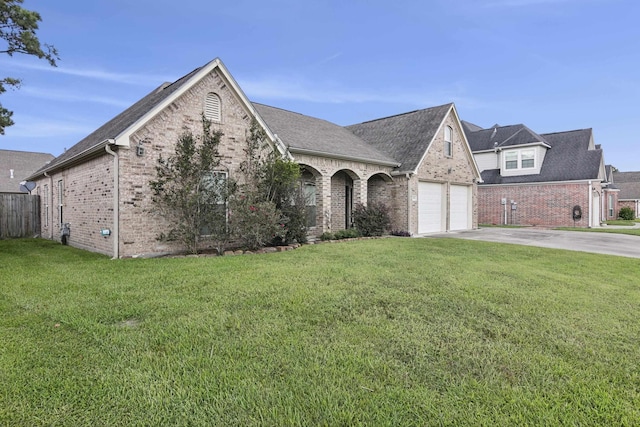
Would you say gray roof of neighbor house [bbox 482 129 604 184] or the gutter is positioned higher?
gray roof of neighbor house [bbox 482 129 604 184]

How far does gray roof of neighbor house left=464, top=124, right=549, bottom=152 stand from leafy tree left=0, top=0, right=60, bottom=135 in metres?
27.2

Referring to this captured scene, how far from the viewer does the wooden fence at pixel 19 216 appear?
53.0 feet

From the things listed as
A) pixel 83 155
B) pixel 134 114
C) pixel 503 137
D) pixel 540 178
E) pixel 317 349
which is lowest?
pixel 317 349

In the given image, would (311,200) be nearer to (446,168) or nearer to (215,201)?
(215,201)

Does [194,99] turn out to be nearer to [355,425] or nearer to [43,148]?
[355,425]

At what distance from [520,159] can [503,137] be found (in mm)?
2661

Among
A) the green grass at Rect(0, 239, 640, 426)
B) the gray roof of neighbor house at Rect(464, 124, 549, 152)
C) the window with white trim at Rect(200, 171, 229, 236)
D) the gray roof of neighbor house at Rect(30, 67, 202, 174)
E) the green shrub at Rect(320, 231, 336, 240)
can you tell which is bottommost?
the green grass at Rect(0, 239, 640, 426)

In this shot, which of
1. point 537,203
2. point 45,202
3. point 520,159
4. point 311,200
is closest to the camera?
point 311,200

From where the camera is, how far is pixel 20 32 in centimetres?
1080

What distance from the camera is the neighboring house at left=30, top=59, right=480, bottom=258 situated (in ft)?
30.6

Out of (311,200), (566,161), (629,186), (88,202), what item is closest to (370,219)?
(311,200)

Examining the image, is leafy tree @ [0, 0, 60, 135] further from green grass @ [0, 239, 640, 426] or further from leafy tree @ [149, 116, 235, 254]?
green grass @ [0, 239, 640, 426]

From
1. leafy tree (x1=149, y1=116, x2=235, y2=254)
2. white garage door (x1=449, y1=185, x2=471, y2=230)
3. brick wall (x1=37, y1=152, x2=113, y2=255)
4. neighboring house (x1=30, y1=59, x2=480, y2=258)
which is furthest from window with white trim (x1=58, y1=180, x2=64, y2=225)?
white garage door (x1=449, y1=185, x2=471, y2=230)

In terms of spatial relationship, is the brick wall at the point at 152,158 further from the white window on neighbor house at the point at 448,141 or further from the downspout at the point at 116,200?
the white window on neighbor house at the point at 448,141
